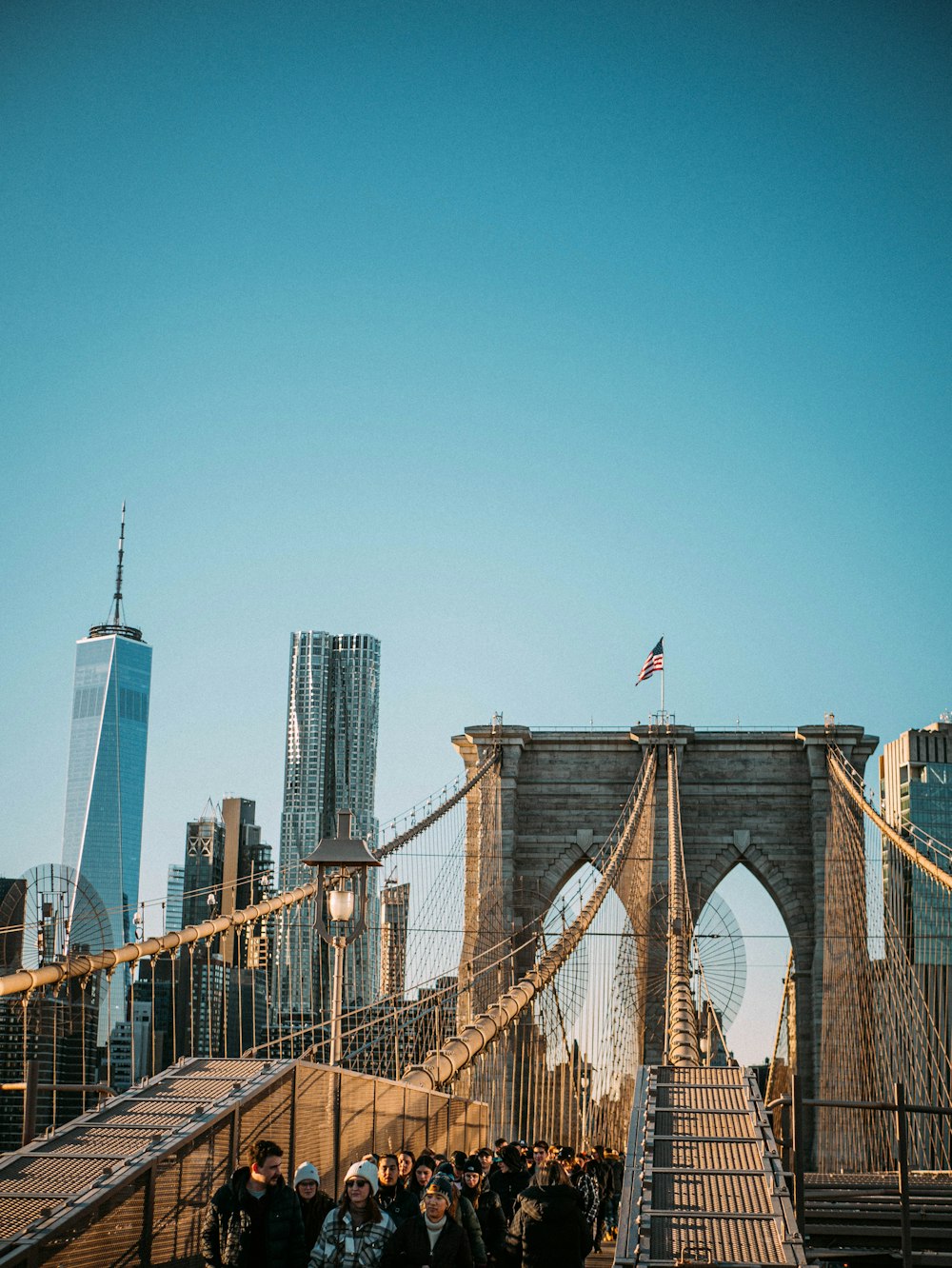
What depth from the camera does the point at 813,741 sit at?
1289 inches

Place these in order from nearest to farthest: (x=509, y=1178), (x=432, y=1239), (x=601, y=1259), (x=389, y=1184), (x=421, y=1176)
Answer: (x=432, y=1239)
(x=421, y=1176)
(x=389, y=1184)
(x=509, y=1178)
(x=601, y=1259)

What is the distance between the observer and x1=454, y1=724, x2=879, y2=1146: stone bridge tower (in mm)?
32000

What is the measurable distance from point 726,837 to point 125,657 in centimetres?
14701

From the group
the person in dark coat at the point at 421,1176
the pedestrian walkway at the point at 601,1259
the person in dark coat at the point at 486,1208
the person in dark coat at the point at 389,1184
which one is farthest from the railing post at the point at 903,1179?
the pedestrian walkway at the point at 601,1259

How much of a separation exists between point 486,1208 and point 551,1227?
2.49m

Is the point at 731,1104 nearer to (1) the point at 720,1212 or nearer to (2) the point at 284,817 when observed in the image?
(1) the point at 720,1212

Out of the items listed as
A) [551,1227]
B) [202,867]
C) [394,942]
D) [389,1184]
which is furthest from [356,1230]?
[202,867]

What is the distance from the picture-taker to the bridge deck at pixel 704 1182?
5.91 metres

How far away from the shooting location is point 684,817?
32.9m

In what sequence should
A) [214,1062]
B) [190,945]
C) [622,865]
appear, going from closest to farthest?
[214,1062] < [190,945] < [622,865]

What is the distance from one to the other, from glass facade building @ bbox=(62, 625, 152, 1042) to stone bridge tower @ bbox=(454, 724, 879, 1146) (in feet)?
463

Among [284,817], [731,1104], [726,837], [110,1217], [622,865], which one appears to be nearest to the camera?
[110,1217]

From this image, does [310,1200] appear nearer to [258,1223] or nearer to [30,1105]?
[258,1223]

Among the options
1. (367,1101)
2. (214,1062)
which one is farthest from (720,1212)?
(367,1101)
